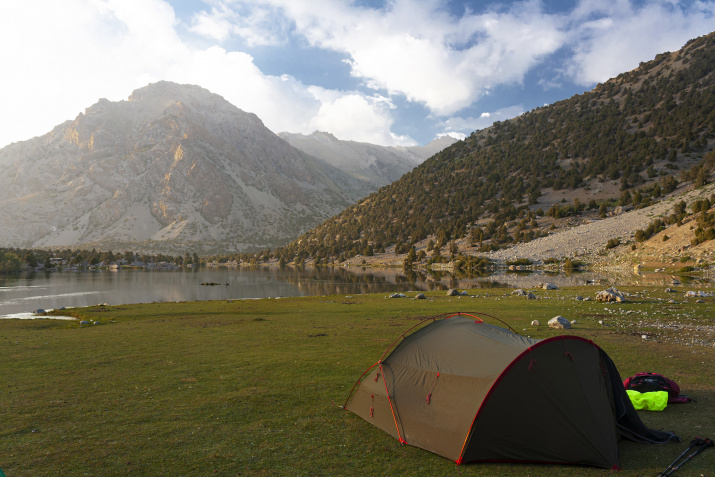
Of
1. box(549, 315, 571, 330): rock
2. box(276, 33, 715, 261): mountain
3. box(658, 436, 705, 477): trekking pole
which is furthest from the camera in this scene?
box(276, 33, 715, 261): mountain

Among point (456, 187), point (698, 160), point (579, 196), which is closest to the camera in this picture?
point (698, 160)

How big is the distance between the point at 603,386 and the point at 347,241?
484 feet

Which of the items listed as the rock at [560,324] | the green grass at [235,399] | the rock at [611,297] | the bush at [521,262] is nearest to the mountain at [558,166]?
the bush at [521,262]

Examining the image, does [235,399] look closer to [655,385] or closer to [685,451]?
[685,451]

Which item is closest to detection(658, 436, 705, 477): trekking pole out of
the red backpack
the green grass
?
the green grass

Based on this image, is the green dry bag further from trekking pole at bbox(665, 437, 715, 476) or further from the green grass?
trekking pole at bbox(665, 437, 715, 476)

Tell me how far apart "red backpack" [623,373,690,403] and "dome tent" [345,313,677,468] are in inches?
93.7

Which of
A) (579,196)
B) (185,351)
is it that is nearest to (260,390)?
(185,351)

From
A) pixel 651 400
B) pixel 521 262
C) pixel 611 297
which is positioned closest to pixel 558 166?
pixel 521 262

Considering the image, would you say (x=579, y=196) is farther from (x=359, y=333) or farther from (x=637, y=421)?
(x=637, y=421)

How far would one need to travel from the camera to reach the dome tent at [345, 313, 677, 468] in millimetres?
7664

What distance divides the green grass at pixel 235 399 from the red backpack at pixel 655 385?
0.91ft

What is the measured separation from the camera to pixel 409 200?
158 metres

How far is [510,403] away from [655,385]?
524 centimetres
